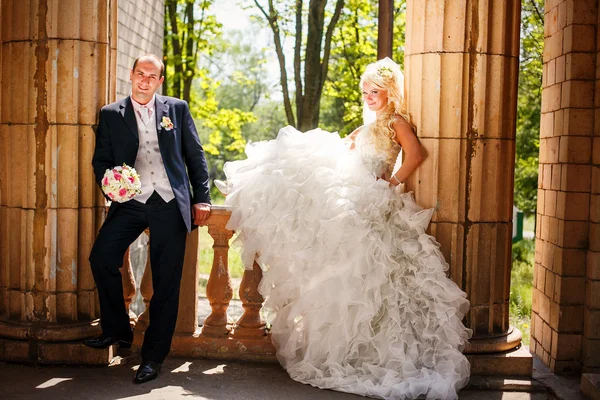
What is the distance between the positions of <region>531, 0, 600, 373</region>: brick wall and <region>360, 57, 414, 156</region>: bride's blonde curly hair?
3.64 feet

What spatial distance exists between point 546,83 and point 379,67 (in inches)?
54.2

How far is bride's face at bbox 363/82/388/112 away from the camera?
15.4 ft

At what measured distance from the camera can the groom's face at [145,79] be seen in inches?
171

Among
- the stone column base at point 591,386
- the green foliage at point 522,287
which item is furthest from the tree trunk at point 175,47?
the stone column base at point 591,386

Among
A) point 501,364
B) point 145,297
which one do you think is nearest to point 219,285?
point 145,297

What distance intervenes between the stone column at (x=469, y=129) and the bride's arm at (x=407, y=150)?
0.07 m

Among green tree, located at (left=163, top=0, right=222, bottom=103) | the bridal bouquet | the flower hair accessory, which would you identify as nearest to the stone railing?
the bridal bouquet

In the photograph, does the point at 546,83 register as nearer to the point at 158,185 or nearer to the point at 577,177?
the point at 577,177

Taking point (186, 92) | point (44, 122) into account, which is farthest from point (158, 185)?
point (186, 92)

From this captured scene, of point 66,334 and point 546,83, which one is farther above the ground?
point 546,83

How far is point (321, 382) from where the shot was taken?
428 cm

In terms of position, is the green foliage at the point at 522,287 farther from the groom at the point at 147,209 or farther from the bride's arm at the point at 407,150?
the groom at the point at 147,209

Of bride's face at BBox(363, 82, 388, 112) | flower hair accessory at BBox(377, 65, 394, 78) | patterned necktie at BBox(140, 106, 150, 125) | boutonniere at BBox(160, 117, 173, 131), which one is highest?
flower hair accessory at BBox(377, 65, 394, 78)

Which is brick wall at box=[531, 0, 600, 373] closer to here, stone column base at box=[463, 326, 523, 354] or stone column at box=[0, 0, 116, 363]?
stone column base at box=[463, 326, 523, 354]
